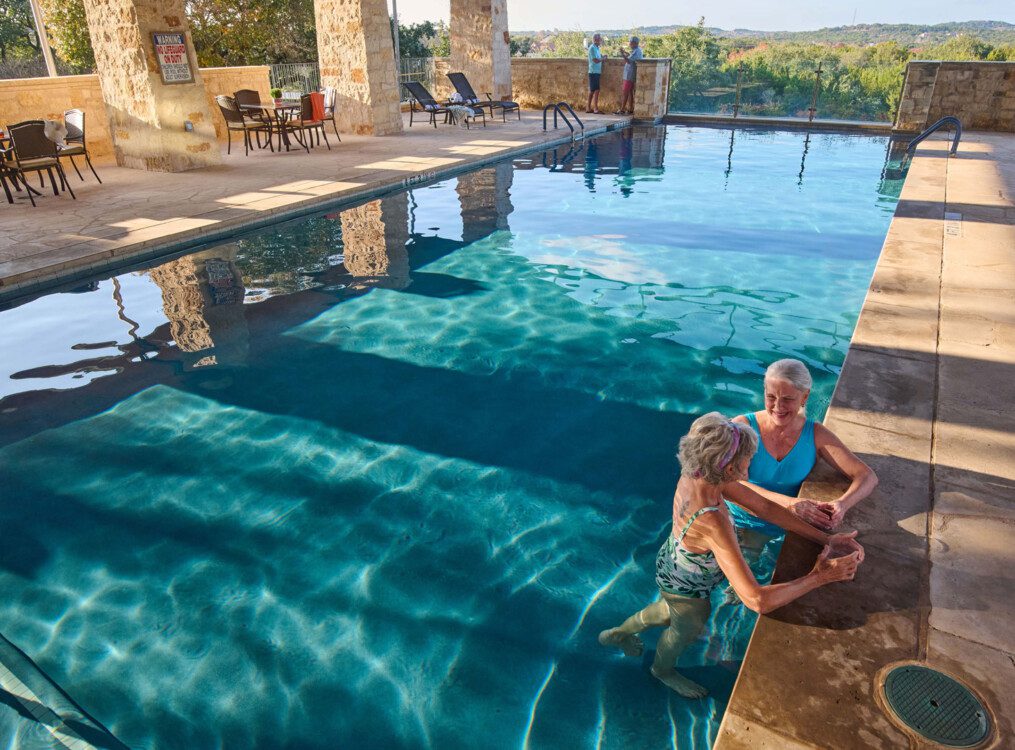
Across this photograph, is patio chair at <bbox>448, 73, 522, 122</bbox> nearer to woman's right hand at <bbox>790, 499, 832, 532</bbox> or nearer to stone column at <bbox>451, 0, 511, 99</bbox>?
stone column at <bbox>451, 0, 511, 99</bbox>

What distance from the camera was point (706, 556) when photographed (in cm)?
219

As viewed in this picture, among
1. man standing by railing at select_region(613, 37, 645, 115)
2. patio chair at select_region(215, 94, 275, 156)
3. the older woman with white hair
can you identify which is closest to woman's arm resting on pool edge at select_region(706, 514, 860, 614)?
the older woman with white hair

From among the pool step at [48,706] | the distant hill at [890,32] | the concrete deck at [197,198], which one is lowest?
the pool step at [48,706]

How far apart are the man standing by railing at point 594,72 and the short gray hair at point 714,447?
54.2 ft

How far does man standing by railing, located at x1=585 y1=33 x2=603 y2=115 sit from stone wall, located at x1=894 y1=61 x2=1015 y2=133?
7114 mm

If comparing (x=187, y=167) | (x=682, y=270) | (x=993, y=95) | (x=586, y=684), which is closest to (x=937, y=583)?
(x=586, y=684)

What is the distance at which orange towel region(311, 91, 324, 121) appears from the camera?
11586 mm

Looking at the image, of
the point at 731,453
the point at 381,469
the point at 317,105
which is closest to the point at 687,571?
the point at 731,453

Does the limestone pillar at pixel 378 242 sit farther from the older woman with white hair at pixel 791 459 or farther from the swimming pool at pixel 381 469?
the older woman with white hair at pixel 791 459

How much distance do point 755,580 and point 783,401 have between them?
2.64 feet

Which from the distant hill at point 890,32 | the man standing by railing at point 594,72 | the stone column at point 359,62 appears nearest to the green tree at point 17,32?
the stone column at point 359,62

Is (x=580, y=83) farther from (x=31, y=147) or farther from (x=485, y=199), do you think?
(x=31, y=147)

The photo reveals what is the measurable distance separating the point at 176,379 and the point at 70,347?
116 cm

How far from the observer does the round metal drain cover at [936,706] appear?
1784mm
